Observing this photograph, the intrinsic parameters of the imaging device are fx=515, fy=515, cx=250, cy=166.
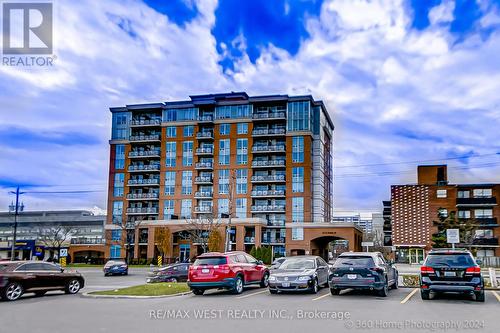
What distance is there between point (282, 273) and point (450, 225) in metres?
58.1

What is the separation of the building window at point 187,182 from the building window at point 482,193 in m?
43.0

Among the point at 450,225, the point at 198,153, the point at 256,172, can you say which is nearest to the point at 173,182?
the point at 198,153

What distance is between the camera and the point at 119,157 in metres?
86.9

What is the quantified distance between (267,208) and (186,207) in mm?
13240

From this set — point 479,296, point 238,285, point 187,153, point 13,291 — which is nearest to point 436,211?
point 187,153

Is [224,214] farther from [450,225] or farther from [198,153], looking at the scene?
[450,225]

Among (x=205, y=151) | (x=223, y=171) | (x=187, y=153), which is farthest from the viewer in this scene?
(x=187, y=153)

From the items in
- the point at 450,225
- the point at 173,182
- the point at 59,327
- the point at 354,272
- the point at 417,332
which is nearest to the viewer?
the point at 417,332

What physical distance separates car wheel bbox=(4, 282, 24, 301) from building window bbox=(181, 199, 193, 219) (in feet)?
200

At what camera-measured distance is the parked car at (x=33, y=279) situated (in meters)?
18.8

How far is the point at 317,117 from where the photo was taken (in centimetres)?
8169

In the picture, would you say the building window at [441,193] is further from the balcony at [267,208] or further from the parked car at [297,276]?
the parked car at [297,276]

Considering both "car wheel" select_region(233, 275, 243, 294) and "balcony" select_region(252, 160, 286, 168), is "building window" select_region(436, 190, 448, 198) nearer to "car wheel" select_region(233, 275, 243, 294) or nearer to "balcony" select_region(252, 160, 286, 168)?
"balcony" select_region(252, 160, 286, 168)

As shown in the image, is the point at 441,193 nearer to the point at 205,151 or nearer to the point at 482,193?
the point at 482,193
